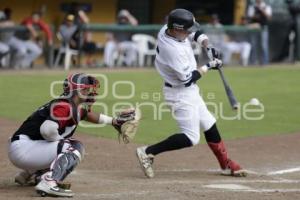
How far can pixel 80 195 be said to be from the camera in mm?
Result: 6270

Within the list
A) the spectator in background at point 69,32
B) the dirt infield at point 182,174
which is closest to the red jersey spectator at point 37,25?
the spectator in background at point 69,32

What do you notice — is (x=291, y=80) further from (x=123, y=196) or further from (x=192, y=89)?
(x=123, y=196)

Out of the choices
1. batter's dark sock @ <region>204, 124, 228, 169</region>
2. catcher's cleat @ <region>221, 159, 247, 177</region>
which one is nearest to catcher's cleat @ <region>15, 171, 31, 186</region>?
batter's dark sock @ <region>204, 124, 228, 169</region>

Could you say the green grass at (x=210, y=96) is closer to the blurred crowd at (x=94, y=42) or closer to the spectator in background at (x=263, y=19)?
the spectator in background at (x=263, y=19)

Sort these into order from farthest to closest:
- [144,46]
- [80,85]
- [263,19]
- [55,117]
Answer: [263,19] → [144,46] → [80,85] → [55,117]

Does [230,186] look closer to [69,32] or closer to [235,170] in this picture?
[235,170]

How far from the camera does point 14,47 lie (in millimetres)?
18938

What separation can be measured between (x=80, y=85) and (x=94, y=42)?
570 inches

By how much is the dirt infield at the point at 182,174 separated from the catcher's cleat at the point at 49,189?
0.39 ft

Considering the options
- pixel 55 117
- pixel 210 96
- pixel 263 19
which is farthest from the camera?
pixel 263 19

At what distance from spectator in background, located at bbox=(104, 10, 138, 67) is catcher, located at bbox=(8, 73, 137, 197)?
14.4 m

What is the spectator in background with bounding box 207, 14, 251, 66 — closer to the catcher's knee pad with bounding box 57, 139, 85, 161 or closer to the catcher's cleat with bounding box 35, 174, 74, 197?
the catcher's knee pad with bounding box 57, 139, 85, 161

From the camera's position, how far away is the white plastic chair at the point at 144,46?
21.2 meters

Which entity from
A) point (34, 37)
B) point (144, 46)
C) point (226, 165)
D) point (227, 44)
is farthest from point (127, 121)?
point (227, 44)
